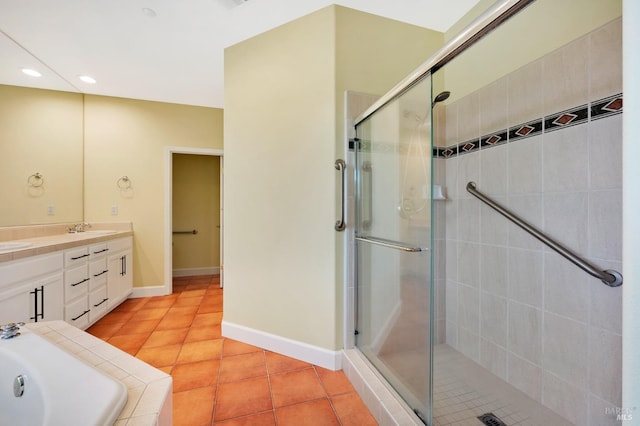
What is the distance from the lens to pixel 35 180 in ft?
8.68

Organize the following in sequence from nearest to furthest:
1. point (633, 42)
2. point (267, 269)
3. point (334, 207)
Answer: point (633, 42)
point (334, 207)
point (267, 269)

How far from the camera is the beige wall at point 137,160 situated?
3.27 metres

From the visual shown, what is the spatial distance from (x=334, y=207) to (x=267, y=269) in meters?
0.76

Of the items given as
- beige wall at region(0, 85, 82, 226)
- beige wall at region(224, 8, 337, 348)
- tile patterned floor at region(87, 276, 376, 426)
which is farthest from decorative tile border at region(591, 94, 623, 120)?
beige wall at region(0, 85, 82, 226)

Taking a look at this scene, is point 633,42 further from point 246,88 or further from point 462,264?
point 246,88

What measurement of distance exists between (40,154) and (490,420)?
4.20m

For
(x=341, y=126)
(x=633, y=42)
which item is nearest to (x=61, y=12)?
(x=341, y=126)

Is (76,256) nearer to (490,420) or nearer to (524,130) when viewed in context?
(490,420)

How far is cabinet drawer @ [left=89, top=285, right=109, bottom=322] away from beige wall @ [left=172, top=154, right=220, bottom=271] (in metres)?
1.75

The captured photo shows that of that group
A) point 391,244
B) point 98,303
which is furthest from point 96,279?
point 391,244

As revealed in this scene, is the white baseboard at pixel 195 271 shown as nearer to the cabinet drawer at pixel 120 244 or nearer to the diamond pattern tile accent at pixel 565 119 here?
the cabinet drawer at pixel 120 244

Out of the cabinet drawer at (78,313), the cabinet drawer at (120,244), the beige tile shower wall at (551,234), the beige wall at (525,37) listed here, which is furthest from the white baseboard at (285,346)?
the beige wall at (525,37)

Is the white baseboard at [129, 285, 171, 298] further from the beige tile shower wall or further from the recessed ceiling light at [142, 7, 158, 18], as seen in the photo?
the beige tile shower wall

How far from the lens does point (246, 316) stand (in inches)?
87.9
